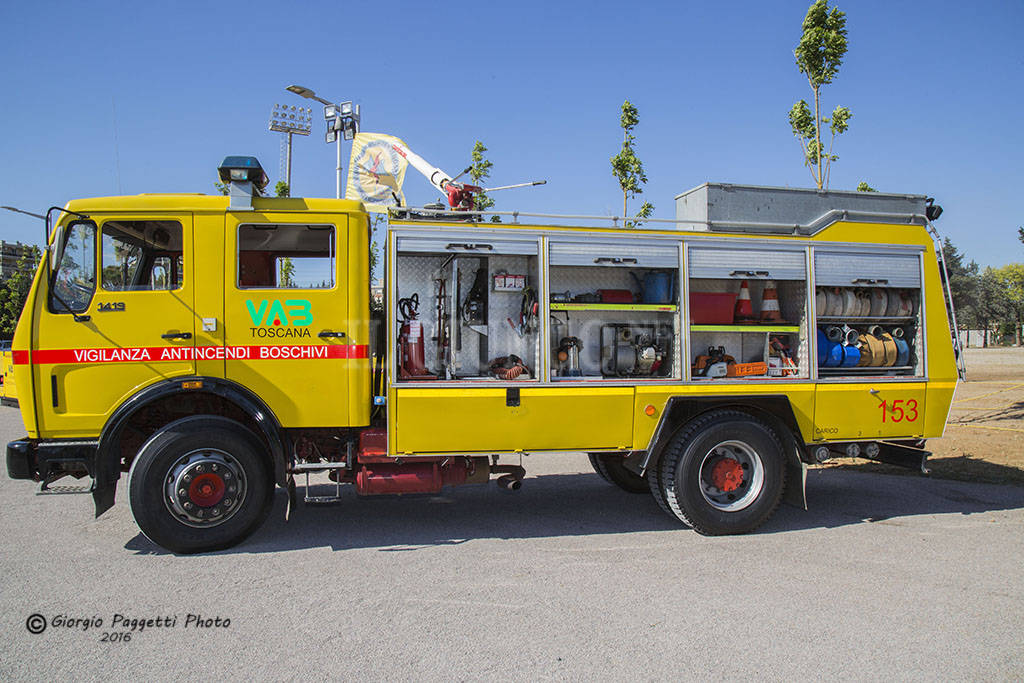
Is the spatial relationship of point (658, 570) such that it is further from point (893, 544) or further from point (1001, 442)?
point (1001, 442)

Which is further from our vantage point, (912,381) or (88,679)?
(912,381)

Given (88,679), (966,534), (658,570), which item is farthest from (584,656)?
(966,534)

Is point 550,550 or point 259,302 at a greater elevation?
point 259,302

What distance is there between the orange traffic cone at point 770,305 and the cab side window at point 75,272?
5826 millimetres

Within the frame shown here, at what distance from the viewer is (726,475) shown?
5727mm

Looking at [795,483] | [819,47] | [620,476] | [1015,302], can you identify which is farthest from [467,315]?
[1015,302]

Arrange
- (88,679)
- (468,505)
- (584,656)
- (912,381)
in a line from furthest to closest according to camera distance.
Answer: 1. (468,505)
2. (912,381)
3. (584,656)
4. (88,679)

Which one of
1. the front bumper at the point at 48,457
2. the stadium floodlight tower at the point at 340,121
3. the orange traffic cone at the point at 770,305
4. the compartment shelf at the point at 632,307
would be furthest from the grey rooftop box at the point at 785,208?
the stadium floodlight tower at the point at 340,121

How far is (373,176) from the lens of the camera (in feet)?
36.8

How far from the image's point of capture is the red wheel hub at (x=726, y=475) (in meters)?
5.72

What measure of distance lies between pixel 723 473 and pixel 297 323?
12.6ft

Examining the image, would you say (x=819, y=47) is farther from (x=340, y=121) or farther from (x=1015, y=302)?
(x=1015, y=302)

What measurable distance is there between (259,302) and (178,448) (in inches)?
49.9

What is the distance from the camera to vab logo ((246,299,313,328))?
5154 millimetres
